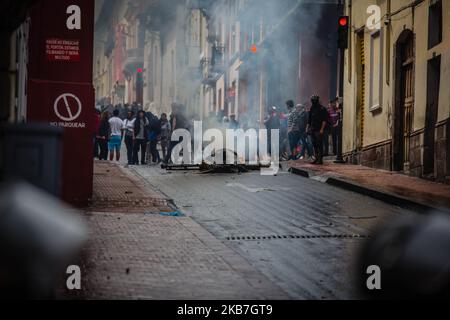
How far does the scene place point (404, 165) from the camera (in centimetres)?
1919

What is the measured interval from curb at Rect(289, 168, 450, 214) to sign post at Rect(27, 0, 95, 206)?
4913mm

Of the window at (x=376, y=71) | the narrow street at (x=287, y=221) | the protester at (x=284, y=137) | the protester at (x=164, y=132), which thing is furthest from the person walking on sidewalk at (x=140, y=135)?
the window at (x=376, y=71)

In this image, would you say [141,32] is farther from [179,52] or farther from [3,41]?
[3,41]

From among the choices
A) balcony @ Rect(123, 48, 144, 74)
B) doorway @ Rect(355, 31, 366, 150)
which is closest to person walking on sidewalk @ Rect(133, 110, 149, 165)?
doorway @ Rect(355, 31, 366, 150)

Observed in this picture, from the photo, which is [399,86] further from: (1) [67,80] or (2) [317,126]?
(1) [67,80]

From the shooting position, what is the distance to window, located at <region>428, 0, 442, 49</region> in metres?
17.5

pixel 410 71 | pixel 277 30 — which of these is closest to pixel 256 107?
pixel 277 30

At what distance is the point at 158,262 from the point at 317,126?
1412 cm

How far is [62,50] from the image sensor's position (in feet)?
40.2

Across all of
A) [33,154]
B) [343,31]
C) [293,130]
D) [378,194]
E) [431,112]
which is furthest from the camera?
[293,130]

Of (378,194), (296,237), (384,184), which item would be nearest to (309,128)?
(384,184)

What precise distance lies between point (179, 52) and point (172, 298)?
167 feet

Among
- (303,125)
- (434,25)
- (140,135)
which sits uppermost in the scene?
(434,25)

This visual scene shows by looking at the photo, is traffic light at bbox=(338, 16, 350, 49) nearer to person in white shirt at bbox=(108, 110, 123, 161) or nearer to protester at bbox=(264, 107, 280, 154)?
protester at bbox=(264, 107, 280, 154)
